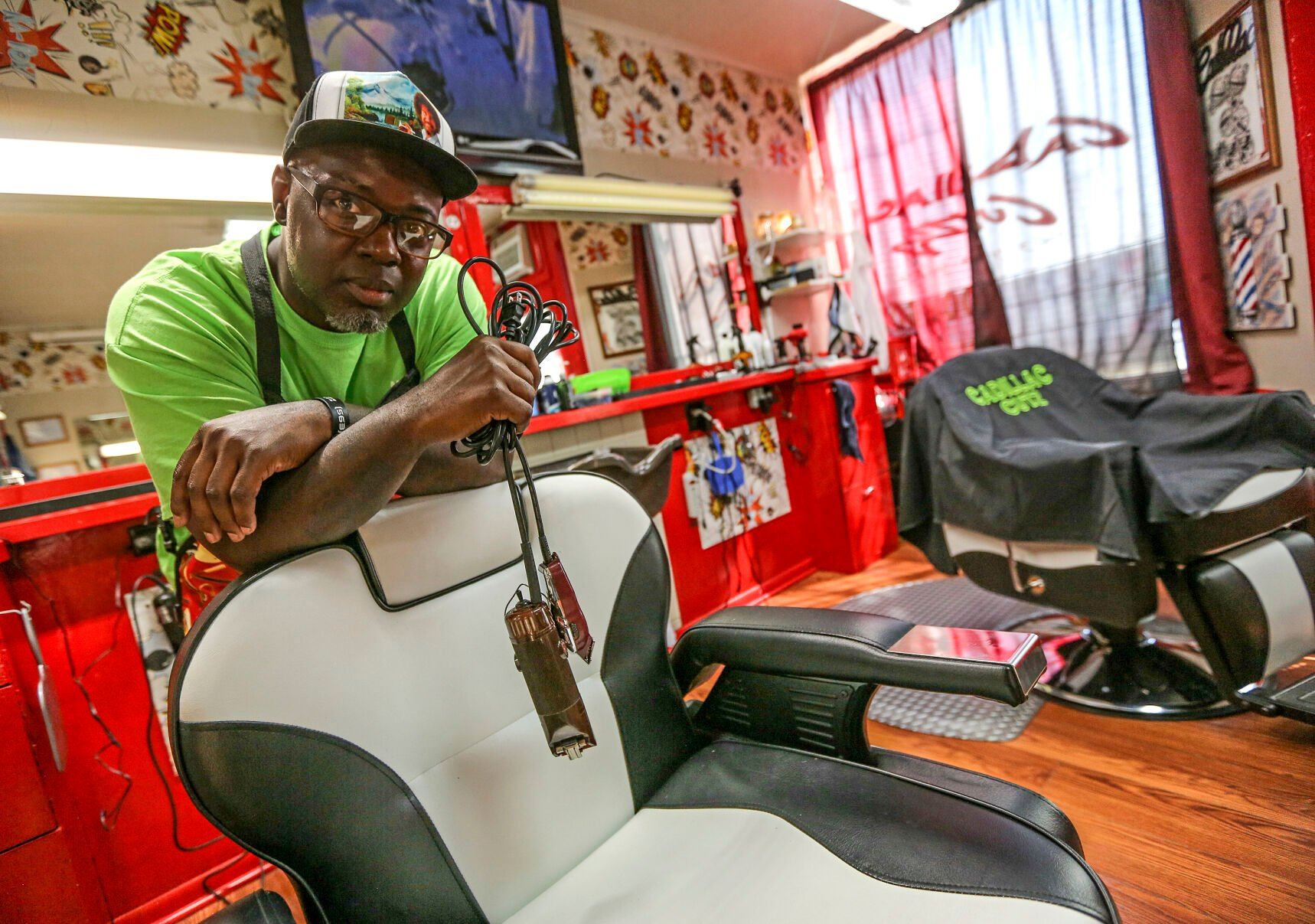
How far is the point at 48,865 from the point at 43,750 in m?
0.26

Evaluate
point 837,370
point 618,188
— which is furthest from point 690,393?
point 618,188

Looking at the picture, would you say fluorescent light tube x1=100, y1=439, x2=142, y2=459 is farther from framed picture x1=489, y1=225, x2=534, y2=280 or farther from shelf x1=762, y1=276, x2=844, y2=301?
shelf x1=762, y1=276, x2=844, y2=301

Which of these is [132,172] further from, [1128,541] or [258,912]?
[1128,541]

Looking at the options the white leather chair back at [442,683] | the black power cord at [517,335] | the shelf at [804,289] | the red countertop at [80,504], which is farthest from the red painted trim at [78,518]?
the shelf at [804,289]

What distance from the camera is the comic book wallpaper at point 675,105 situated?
322 centimetres

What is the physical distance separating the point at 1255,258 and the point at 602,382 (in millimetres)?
2743

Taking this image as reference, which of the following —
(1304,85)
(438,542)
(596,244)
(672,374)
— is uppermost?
(596,244)

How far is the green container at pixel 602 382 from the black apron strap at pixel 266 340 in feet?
5.20

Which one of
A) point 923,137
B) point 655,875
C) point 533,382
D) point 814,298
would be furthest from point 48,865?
point 923,137

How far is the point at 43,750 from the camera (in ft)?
4.79

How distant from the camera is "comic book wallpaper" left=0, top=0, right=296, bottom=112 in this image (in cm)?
186

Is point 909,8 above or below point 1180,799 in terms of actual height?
above

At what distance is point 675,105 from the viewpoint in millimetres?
3578

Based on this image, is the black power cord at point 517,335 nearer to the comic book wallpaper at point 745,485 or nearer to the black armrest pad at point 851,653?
the black armrest pad at point 851,653
